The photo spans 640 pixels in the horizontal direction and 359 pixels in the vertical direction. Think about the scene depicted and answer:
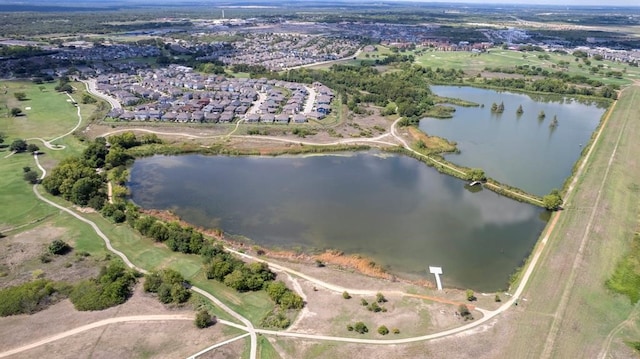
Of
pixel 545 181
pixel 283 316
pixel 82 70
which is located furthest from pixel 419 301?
pixel 82 70

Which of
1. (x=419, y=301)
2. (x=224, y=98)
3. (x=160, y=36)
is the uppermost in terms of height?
(x=160, y=36)

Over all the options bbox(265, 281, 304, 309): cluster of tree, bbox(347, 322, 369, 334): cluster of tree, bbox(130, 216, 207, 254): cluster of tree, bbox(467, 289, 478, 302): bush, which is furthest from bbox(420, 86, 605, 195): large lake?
bbox(130, 216, 207, 254): cluster of tree

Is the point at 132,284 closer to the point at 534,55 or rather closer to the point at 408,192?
the point at 408,192

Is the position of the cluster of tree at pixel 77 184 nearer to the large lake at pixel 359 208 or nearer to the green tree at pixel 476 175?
the large lake at pixel 359 208

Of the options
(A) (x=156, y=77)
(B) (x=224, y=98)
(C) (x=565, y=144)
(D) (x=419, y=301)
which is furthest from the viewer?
(A) (x=156, y=77)

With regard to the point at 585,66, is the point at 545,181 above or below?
below

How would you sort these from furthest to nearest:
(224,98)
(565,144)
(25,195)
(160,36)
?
(160,36) → (224,98) → (565,144) → (25,195)

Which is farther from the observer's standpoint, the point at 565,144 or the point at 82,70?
the point at 82,70
